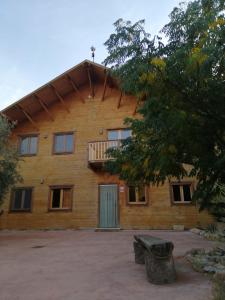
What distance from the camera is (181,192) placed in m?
12.4

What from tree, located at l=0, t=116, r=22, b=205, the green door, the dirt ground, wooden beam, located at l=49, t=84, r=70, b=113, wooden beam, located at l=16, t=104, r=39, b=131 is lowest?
the dirt ground

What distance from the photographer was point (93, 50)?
16844mm

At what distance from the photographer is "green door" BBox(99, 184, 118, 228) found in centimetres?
1261

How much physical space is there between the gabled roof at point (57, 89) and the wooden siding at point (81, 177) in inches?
15.7

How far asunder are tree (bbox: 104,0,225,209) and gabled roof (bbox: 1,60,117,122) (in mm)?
10256

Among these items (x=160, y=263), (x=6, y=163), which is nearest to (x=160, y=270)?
(x=160, y=263)

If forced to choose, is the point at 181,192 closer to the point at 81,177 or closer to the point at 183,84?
the point at 81,177

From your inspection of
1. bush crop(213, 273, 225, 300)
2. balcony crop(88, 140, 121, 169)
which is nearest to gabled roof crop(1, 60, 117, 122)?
balcony crop(88, 140, 121, 169)

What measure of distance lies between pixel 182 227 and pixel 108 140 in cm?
559

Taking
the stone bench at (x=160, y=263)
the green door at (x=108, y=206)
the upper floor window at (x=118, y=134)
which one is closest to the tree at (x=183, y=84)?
the stone bench at (x=160, y=263)

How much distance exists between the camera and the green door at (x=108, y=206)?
12.6 metres

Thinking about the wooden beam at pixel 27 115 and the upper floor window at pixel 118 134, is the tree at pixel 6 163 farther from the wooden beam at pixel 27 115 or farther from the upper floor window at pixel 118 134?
the upper floor window at pixel 118 134

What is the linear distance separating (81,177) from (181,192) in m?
5.32

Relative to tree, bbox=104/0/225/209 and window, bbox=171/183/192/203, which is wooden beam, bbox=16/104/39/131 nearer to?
window, bbox=171/183/192/203
